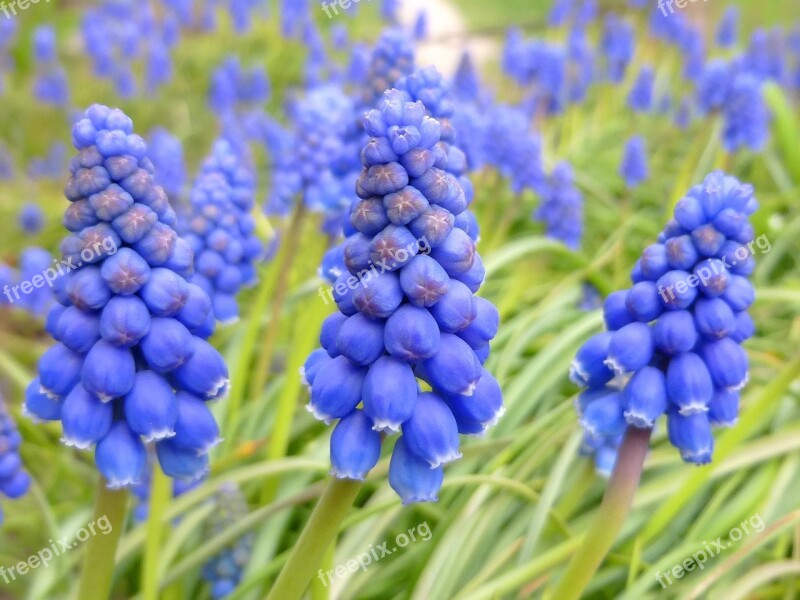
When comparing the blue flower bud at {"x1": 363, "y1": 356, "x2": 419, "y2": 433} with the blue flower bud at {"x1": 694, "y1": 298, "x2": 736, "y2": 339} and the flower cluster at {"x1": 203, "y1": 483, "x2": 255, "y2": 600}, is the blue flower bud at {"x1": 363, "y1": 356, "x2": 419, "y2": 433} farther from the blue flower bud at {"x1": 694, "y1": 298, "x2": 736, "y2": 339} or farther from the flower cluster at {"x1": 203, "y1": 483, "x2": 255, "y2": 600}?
the flower cluster at {"x1": 203, "y1": 483, "x2": 255, "y2": 600}

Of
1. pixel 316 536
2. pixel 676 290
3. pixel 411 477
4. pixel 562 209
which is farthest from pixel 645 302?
pixel 562 209

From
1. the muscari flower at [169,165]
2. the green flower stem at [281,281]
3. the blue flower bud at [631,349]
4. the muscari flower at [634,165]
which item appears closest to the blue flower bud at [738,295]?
the blue flower bud at [631,349]

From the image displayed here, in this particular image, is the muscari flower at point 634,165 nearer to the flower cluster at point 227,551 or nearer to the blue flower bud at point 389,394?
the flower cluster at point 227,551

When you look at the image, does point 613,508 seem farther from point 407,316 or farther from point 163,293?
point 163,293

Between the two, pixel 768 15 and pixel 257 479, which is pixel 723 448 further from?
pixel 768 15

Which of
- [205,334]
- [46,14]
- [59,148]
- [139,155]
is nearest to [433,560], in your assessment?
[205,334]
